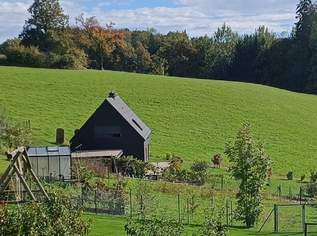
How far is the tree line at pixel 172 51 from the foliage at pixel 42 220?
8222cm

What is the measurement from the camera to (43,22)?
10306 cm

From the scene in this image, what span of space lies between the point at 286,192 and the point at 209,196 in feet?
29.1

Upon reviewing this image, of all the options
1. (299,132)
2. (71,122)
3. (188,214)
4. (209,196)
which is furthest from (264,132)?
(188,214)

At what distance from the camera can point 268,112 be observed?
256ft

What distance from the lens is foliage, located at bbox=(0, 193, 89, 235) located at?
16.1m

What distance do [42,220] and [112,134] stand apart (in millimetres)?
37531

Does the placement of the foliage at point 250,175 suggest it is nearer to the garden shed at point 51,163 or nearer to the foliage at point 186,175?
the foliage at point 186,175

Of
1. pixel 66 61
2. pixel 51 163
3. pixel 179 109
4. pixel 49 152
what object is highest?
pixel 66 61

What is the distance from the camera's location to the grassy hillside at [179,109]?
63219 mm

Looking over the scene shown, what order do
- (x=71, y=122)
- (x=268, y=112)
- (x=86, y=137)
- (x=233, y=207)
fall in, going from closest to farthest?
(x=233, y=207), (x=86, y=137), (x=71, y=122), (x=268, y=112)

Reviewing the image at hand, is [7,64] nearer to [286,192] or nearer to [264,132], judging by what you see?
[264,132]

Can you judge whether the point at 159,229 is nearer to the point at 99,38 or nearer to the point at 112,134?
the point at 112,134

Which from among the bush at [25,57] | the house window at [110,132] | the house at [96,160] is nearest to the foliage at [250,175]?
the house at [96,160]

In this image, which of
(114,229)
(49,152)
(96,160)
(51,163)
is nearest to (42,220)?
(114,229)
